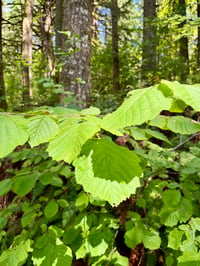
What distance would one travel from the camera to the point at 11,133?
2.12ft

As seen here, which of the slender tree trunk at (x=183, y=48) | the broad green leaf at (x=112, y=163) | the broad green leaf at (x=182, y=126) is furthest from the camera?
the slender tree trunk at (x=183, y=48)

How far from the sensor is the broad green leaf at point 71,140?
638 millimetres

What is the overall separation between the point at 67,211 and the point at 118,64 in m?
6.68

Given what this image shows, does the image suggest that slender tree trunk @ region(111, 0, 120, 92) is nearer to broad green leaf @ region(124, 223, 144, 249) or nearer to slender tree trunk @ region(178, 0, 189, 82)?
slender tree trunk @ region(178, 0, 189, 82)

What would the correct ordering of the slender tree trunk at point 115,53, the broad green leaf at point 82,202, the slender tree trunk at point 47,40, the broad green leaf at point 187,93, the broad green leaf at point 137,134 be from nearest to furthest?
1. the broad green leaf at point 187,93
2. the broad green leaf at point 137,134
3. the broad green leaf at point 82,202
4. the slender tree trunk at point 47,40
5. the slender tree trunk at point 115,53

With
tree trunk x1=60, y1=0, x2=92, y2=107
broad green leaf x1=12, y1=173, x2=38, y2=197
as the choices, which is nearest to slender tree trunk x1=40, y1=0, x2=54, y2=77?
tree trunk x1=60, y1=0, x2=92, y2=107

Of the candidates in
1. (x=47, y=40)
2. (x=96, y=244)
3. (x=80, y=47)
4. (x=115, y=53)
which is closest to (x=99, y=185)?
(x=96, y=244)

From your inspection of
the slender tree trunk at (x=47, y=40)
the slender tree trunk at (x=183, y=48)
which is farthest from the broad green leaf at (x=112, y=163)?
the slender tree trunk at (x=183, y=48)

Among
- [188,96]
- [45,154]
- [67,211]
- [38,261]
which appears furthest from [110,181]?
[45,154]

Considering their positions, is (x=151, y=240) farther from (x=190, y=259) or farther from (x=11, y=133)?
(x=11, y=133)

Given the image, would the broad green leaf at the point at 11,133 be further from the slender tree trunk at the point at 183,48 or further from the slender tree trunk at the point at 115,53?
the slender tree trunk at the point at 115,53

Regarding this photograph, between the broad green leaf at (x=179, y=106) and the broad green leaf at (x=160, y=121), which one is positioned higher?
the broad green leaf at (x=179, y=106)

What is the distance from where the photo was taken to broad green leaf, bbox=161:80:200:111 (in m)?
0.56

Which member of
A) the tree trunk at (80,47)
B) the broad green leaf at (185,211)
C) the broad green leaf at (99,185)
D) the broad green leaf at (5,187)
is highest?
the tree trunk at (80,47)
